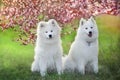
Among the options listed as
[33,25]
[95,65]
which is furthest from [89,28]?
[33,25]

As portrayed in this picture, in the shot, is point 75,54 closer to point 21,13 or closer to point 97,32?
point 97,32

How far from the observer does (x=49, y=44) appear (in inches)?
126

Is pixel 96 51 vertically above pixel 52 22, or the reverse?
pixel 52 22

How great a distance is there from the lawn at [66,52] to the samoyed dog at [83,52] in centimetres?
4

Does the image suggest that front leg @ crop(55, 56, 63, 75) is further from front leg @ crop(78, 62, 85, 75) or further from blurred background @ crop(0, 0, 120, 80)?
front leg @ crop(78, 62, 85, 75)

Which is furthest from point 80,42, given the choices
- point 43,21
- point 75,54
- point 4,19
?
point 4,19

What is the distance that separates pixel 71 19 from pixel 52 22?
0.58ft

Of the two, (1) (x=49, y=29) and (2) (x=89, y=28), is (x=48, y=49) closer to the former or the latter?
(1) (x=49, y=29)

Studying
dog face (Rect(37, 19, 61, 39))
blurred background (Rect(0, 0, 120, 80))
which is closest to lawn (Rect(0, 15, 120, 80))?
blurred background (Rect(0, 0, 120, 80))

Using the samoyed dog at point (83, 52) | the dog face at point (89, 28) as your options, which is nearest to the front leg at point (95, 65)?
the samoyed dog at point (83, 52)

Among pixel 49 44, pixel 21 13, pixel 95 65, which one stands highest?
pixel 21 13

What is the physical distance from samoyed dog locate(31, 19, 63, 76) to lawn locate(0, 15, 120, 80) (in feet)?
0.16

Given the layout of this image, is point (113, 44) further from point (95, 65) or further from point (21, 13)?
point (21, 13)

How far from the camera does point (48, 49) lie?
3223 millimetres
